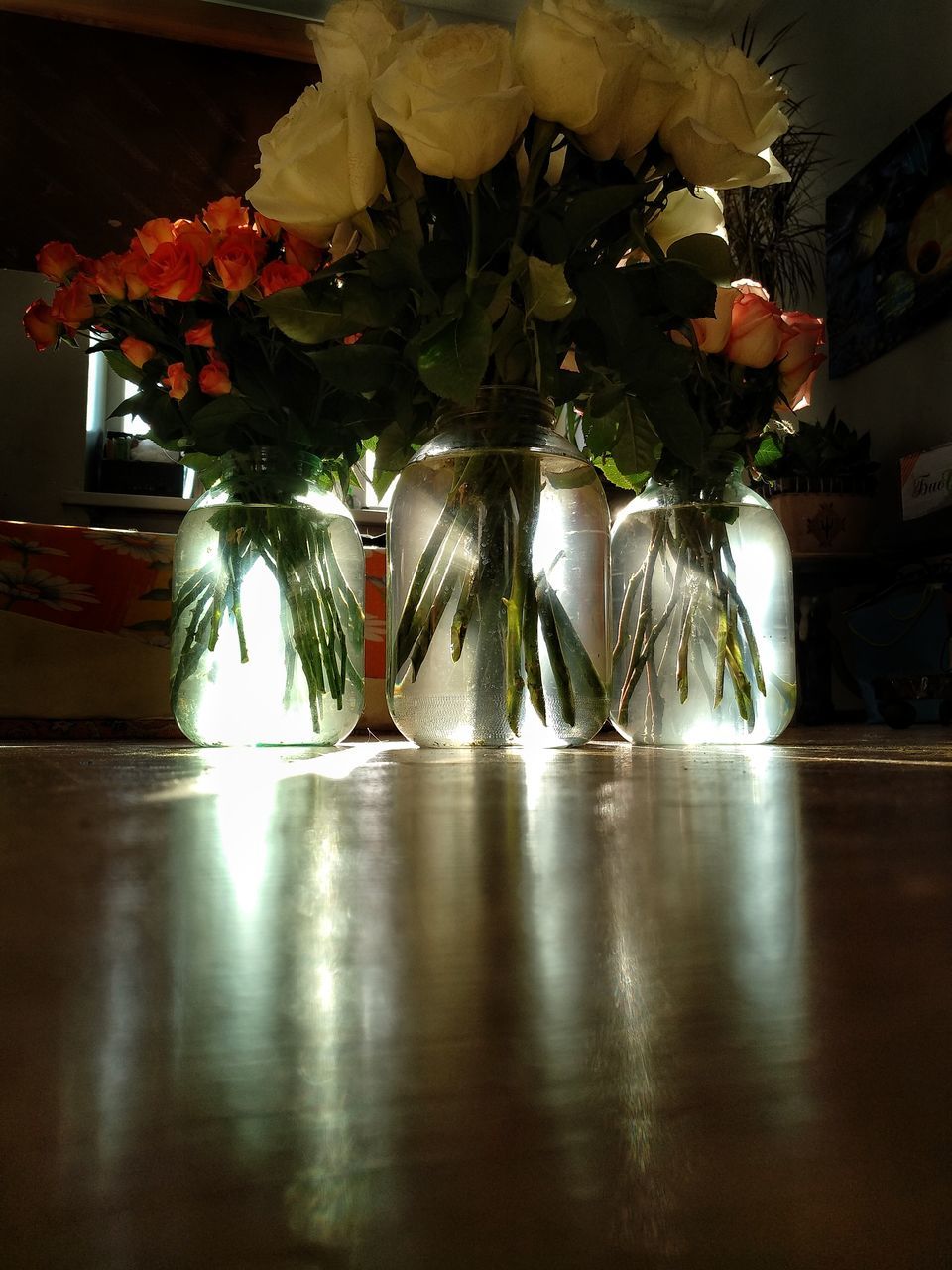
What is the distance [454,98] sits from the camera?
0.49 m

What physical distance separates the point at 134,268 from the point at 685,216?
0.36 meters

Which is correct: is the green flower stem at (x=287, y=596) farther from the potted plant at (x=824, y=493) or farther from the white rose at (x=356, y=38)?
the potted plant at (x=824, y=493)

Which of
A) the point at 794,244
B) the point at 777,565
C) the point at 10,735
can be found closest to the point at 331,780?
the point at 777,565

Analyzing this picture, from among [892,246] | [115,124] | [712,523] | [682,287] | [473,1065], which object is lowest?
[473,1065]

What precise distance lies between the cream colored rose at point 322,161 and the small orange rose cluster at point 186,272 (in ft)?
0.23

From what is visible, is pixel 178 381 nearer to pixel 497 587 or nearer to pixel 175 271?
pixel 175 271

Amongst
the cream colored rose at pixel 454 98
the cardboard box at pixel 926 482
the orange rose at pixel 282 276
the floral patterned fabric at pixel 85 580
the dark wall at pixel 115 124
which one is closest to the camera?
the cream colored rose at pixel 454 98

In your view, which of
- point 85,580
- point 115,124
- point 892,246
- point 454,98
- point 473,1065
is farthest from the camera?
point 115,124

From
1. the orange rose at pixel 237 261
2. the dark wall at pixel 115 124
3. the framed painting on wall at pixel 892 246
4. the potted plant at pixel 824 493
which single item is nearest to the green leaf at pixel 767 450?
the orange rose at pixel 237 261

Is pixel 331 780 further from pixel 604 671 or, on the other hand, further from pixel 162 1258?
pixel 604 671

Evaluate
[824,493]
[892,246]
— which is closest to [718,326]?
[824,493]

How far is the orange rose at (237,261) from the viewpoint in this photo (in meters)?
0.64

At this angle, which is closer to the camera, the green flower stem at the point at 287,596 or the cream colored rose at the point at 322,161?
the cream colored rose at the point at 322,161

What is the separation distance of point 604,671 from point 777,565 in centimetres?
20
